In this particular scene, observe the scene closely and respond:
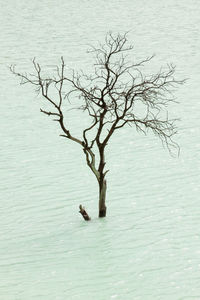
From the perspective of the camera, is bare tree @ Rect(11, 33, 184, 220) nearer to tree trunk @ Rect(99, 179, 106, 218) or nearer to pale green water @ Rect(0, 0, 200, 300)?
tree trunk @ Rect(99, 179, 106, 218)

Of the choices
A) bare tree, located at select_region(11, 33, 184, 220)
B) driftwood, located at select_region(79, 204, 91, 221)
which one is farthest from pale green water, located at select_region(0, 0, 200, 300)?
bare tree, located at select_region(11, 33, 184, 220)

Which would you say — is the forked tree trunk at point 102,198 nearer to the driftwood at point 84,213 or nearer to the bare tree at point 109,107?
the bare tree at point 109,107

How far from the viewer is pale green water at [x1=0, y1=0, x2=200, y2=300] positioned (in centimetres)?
1502

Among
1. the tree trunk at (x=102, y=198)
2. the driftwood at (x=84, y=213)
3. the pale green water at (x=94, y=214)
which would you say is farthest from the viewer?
the driftwood at (x=84, y=213)

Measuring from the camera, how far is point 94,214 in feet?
62.4

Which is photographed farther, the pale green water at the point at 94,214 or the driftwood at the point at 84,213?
the driftwood at the point at 84,213

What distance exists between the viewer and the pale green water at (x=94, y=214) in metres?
15.0

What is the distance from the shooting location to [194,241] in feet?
55.3

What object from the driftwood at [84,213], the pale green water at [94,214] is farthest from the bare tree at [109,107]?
the pale green water at [94,214]

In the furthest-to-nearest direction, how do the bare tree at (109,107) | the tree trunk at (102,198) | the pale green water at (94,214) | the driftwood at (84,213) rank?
the driftwood at (84,213)
the tree trunk at (102,198)
the bare tree at (109,107)
the pale green water at (94,214)

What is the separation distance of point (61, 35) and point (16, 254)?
119 feet

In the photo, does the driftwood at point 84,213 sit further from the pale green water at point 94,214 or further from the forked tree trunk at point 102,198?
the forked tree trunk at point 102,198

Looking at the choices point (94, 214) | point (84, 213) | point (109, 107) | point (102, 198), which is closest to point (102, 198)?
point (102, 198)

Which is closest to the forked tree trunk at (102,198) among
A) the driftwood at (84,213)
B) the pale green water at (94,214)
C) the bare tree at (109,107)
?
the bare tree at (109,107)
